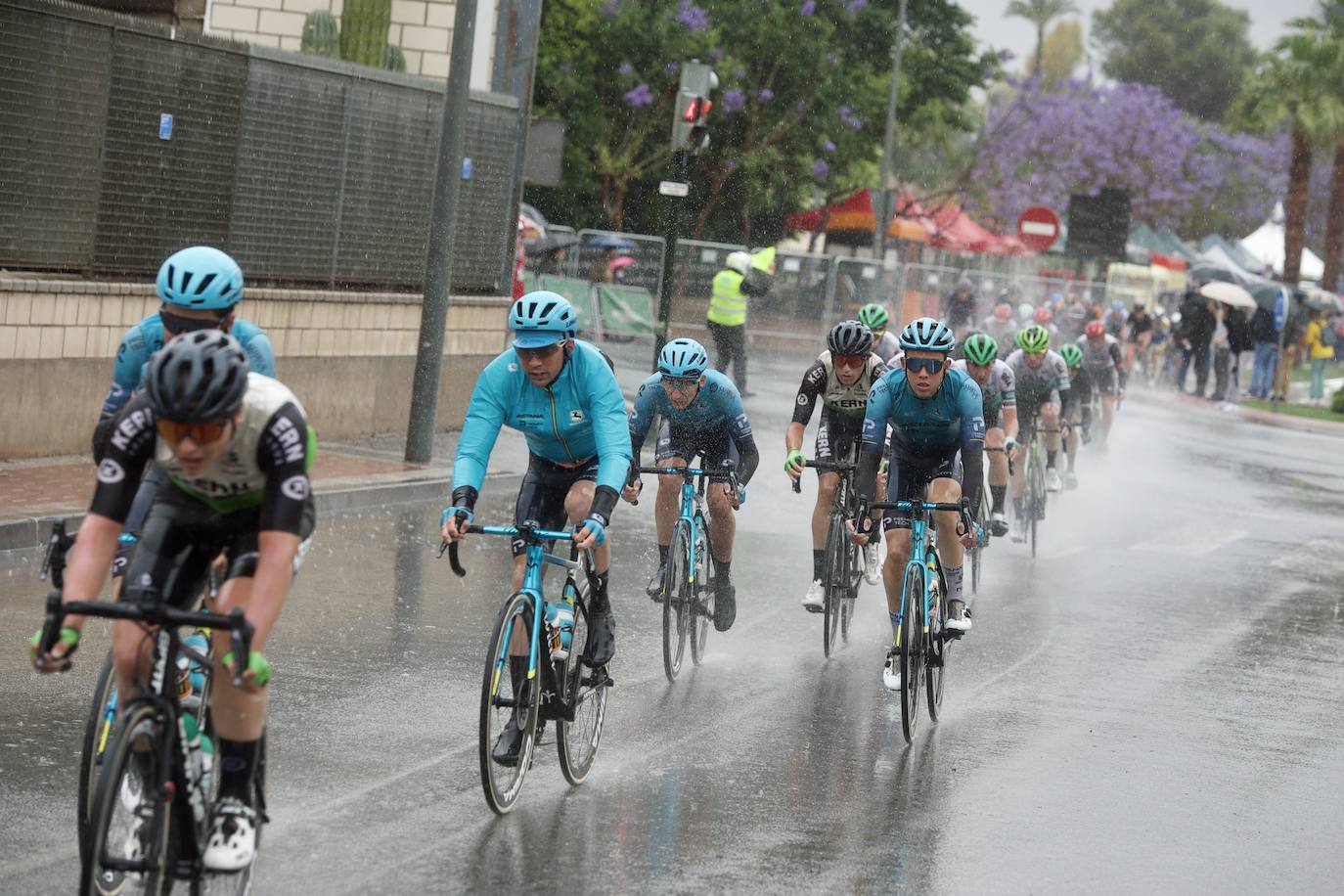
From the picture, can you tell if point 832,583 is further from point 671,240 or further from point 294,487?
point 671,240

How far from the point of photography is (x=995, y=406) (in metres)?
14.0

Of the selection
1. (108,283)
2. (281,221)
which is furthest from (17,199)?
(281,221)

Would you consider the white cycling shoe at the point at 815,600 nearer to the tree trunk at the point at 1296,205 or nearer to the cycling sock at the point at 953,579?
the cycling sock at the point at 953,579

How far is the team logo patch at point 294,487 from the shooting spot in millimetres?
5031

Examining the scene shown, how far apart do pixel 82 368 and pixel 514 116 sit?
7006 millimetres

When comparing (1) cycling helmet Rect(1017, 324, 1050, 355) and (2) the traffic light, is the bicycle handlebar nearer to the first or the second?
(1) cycling helmet Rect(1017, 324, 1050, 355)

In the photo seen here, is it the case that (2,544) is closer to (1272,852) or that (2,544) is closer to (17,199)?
(17,199)

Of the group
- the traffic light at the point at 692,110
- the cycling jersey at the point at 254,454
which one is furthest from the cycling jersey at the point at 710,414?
the traffic light at the point at 692,110

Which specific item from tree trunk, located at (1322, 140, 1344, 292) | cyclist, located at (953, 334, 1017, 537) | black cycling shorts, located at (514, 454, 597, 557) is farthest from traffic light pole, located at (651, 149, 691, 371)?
tree trunk, located at (1322, 140, 1344, 292)

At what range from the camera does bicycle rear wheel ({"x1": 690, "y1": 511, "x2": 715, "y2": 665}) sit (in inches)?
399

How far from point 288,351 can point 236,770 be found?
11.8m

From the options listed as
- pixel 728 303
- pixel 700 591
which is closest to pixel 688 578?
pixel 700 591

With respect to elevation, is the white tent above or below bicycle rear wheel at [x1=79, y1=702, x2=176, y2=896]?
above

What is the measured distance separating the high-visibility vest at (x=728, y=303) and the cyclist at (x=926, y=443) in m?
14.6
